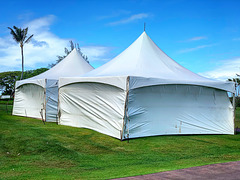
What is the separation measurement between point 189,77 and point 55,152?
613 centimetres

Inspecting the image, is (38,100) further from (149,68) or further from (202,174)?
(202,174)

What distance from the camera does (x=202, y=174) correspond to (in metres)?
5.21

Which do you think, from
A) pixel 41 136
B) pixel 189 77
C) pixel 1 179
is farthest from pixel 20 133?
pixel 189 77

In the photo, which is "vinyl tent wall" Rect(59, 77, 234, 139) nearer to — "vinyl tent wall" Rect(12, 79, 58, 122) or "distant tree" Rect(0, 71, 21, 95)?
"vinyl tent wall" Rect(12, 79, 58, 122)

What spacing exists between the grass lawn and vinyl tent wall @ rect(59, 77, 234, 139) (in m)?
0.43

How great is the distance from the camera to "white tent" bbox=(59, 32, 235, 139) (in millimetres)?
9531

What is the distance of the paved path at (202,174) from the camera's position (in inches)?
195

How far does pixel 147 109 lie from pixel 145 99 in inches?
14.2

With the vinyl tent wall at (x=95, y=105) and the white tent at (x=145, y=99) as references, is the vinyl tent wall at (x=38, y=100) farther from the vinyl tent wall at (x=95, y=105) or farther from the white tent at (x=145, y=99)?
the white tent at (x=145, y=99)

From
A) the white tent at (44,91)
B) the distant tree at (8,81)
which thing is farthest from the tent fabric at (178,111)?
the distant tree at (8,81)

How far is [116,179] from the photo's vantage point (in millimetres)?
4781

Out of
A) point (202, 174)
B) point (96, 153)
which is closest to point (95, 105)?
point (96, 153)

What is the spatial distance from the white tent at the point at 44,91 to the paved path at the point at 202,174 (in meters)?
8.90

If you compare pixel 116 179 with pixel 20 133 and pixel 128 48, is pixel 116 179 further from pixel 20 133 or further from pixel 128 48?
pixel 128 48
